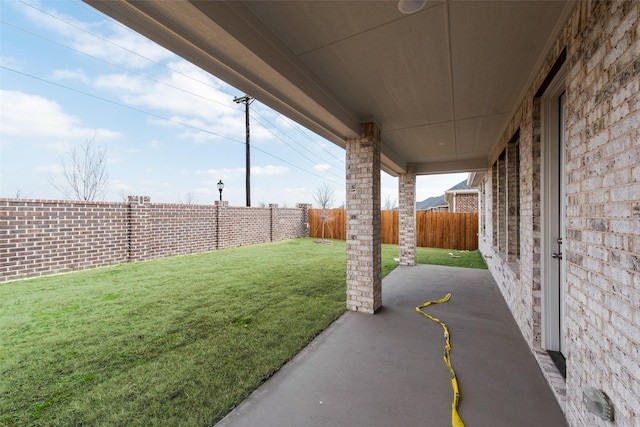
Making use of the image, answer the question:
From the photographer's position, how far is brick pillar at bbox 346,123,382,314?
379cm

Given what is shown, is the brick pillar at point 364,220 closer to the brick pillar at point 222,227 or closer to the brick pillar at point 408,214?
the brick pillar at point 408,214

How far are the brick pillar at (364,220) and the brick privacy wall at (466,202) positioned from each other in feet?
46.5

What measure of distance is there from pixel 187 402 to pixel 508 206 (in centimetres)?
485

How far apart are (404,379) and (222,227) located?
963cm

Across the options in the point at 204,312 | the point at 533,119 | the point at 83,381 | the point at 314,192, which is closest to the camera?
the point at 83,381

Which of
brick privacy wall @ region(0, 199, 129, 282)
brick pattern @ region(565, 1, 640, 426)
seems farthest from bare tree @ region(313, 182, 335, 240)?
brick pattern @ region(565, 1, 640, 426)

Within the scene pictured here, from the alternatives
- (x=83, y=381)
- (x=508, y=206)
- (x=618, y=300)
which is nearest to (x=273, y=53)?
(x=618, y=300)

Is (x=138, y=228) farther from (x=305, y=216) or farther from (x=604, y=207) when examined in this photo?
(x=604, y=207)

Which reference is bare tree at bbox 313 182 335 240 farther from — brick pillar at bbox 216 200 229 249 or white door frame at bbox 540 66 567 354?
white door frame at bbox 540 66 567 354

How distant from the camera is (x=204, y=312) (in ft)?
12.7

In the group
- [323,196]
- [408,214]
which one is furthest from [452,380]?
[323,196]

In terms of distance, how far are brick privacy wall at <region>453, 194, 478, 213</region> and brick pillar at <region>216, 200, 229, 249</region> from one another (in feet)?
42.6

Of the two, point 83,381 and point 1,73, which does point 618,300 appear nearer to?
point 83,381

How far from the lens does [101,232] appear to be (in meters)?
7.05
